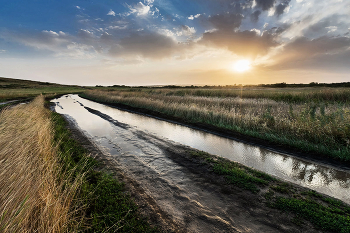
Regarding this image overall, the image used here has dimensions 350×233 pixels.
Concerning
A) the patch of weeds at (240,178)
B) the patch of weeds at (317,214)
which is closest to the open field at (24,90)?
the patch of weeds at (240,178)

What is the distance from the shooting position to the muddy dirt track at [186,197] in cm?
347

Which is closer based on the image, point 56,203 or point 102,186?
point 56,203

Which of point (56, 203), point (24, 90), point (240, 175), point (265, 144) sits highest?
point (56, 203)

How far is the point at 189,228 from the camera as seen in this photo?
11.1 ft

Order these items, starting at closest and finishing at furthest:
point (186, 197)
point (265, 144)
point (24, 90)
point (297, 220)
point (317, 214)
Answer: point (297, 220), point (317, 214), point (186, 197), point (265, 144), point (24, 90)

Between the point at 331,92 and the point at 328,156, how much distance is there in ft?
67.8

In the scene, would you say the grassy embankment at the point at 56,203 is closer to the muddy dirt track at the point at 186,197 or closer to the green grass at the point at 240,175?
the muddy dirt track at the point at 186,197

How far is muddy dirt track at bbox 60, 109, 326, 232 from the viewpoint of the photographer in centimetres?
347

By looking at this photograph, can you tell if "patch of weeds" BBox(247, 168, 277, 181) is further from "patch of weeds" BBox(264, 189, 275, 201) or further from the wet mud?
the wet mud

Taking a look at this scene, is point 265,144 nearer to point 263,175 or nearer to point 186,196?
point 263,175

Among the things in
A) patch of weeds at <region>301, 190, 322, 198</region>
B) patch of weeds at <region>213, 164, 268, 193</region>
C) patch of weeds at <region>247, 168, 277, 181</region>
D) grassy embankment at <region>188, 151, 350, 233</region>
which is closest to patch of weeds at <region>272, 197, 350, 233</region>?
grassy embankment at <region>188, 151, 350, 233</region>

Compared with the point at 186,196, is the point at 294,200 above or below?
above

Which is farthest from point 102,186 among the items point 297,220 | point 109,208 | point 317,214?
point 317,214

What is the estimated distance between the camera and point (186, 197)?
14.4ft
